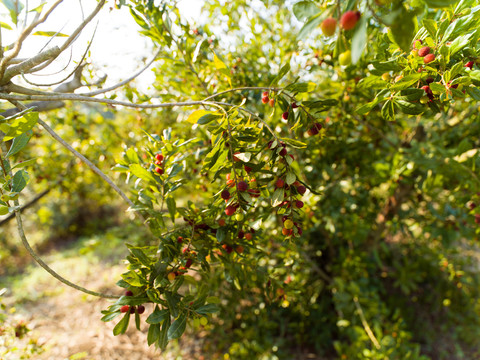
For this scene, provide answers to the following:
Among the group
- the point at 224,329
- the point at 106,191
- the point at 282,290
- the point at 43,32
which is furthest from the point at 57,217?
the point at 282,290

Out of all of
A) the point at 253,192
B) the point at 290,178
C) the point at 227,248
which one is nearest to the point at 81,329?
the point at 227,248

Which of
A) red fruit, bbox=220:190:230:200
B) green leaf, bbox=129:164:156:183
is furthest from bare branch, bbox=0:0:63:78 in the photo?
red fruit, bbox=220:190:230:200

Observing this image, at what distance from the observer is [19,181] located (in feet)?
3.00

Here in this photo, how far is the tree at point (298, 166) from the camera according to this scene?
2.86 ft

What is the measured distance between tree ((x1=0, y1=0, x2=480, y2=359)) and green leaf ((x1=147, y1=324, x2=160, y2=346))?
0.06 feet

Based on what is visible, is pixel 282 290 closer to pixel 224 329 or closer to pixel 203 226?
pixel 203 226

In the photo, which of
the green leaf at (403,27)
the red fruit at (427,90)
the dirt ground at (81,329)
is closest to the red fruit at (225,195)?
the green leaf at (403,27)

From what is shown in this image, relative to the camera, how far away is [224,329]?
2848 millimetres

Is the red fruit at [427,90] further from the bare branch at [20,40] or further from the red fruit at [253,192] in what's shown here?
the bare branch at [20,40]

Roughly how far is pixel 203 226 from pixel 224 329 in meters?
2.26

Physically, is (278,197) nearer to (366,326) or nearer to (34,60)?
(34,60)

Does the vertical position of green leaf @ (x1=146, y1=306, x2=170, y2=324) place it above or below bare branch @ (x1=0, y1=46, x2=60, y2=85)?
below

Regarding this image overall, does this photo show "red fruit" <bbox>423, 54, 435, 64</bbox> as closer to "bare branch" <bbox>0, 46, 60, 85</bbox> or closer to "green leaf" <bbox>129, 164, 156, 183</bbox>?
"green leaf" <bbox>129, 164, 156, 183</bbox>

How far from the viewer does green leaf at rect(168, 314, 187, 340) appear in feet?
Answer: 2.73
